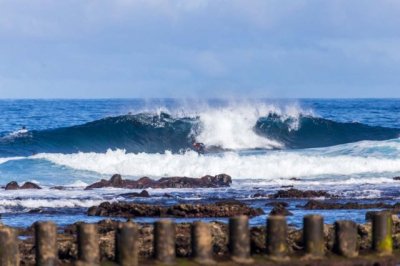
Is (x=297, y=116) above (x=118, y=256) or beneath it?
above

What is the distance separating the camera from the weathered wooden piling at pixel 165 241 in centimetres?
1160

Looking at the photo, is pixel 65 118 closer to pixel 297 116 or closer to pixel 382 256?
pixel 297 116

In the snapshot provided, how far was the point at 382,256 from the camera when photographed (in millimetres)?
12359

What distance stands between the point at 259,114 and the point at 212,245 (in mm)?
39482

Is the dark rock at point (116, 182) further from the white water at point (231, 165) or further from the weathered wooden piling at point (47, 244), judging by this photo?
the weathered wooden piling at point (47, 244)

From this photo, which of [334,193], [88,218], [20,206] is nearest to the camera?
[88,218]

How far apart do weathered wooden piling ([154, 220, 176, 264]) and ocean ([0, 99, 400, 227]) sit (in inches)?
272

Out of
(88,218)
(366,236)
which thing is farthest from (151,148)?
(366,236)

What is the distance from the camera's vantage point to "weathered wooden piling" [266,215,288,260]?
1184cm

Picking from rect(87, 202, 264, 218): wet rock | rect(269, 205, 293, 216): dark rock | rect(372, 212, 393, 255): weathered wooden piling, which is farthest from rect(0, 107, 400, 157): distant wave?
rect(372, 212, 393, 255): weathered wooden piling

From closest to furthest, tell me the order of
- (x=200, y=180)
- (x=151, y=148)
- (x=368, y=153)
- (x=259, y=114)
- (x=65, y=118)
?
(x=200, y=180) → (x=368, y=153) → (x=151, y=148) → (x=259, y=114) → (x=65, y=118)

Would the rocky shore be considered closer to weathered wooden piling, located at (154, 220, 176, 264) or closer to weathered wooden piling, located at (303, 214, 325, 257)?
weathered wooden piling, located at (303, 214, 325, 257)

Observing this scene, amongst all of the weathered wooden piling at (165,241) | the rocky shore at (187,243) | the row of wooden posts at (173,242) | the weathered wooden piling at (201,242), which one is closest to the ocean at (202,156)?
the rocky shore at (187,243)

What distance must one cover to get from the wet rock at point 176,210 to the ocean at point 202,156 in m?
0.42
